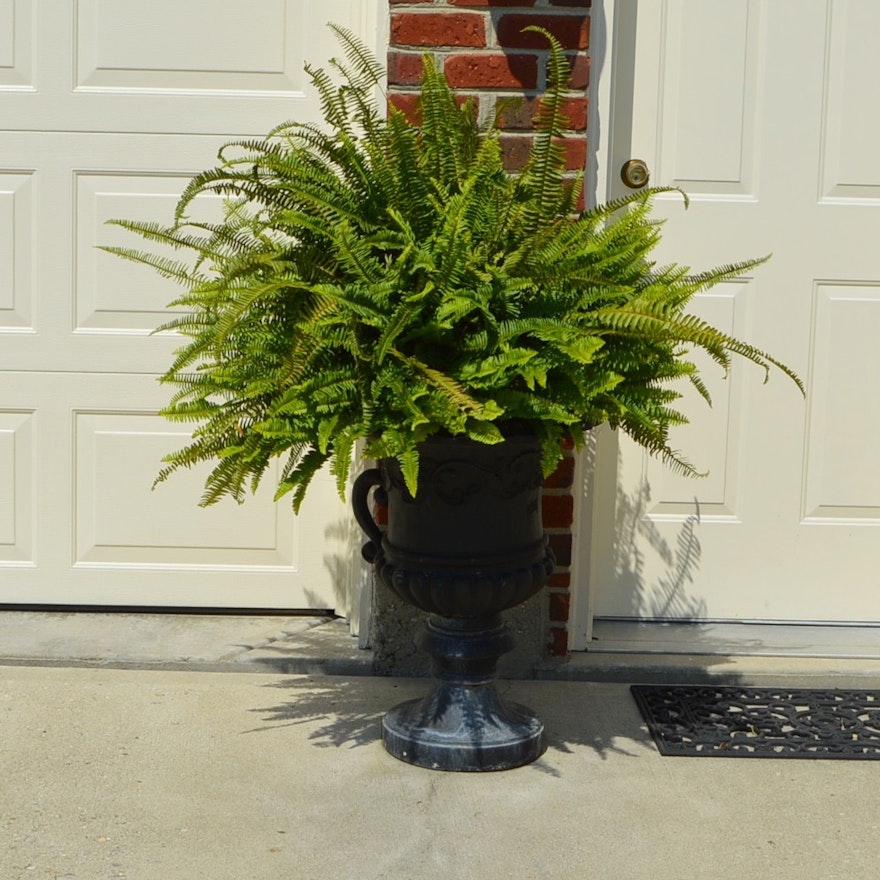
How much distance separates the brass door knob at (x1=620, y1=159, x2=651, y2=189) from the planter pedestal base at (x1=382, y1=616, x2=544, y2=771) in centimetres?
133

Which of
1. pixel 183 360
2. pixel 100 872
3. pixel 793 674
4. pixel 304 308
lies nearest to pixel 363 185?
pixel 304 308

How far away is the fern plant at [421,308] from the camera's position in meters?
2.62

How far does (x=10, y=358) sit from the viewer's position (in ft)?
12.5

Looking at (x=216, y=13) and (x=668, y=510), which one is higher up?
(x=216, y=13)

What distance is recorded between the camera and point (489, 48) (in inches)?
132

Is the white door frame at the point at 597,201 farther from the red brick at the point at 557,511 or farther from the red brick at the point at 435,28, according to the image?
the red brick at the point at 435,28

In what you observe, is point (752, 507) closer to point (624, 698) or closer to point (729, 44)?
point (624, 698)

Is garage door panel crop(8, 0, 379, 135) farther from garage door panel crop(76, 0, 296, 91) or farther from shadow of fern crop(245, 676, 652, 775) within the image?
shadow of fern crop(245, 676, 652, 775)

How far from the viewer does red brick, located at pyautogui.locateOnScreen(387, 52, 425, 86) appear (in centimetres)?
336

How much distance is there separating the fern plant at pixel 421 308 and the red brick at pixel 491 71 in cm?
47

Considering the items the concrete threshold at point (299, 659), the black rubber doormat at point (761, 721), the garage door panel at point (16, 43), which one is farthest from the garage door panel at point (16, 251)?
the black rubber doormat at point (761, 721)

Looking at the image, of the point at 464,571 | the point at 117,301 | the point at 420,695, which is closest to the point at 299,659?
the point at 420,695

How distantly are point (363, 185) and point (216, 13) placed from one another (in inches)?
47.2

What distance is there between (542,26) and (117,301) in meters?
1.40
